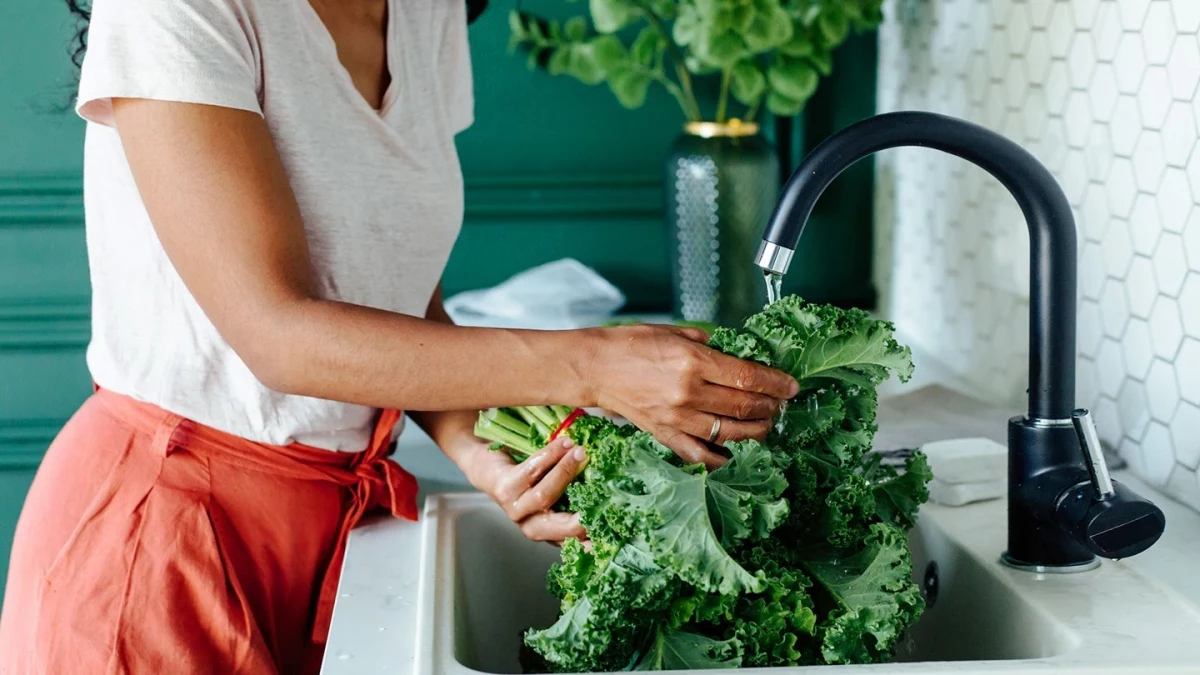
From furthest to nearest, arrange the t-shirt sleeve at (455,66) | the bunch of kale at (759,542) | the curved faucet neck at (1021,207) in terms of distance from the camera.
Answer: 1. the t-shirt sleeve at (455,66)
2. the curved faucet neck at (1021,207)
3. the bunch of kale at (759,542)

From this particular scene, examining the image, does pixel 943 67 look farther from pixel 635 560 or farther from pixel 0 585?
pixel 0 585

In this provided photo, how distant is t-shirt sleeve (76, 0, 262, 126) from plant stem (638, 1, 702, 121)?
1.14 metres

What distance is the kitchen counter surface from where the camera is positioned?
35.8 inches

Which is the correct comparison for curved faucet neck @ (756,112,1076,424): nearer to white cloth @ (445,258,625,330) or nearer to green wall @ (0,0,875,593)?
white cloth @ (445,258,625,330)

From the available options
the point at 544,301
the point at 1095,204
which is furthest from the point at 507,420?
the point at 544,301

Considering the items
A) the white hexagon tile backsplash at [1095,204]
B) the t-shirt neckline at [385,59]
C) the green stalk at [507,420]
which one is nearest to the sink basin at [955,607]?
the green stalk at [507,420]

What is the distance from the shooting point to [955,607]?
1.09 m

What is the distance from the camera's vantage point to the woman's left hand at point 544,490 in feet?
3.35

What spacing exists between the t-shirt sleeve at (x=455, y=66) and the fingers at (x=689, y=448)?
0.62 meters

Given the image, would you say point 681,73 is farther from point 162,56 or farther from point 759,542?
point 759,542

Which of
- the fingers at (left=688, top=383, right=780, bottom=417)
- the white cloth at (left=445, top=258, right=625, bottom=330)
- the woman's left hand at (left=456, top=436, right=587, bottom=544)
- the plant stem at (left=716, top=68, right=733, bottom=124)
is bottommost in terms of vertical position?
the white cloth at (left=445, top=258, right=625, bottom=330)

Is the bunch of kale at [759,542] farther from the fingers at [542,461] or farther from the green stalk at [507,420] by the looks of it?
the green stalk at [507,420]

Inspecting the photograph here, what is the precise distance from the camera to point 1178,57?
45.9 inches

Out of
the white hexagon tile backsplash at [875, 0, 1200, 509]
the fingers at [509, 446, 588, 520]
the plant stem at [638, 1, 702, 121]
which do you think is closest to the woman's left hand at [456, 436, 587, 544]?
the fingers at [509, 446, 588, 520]
